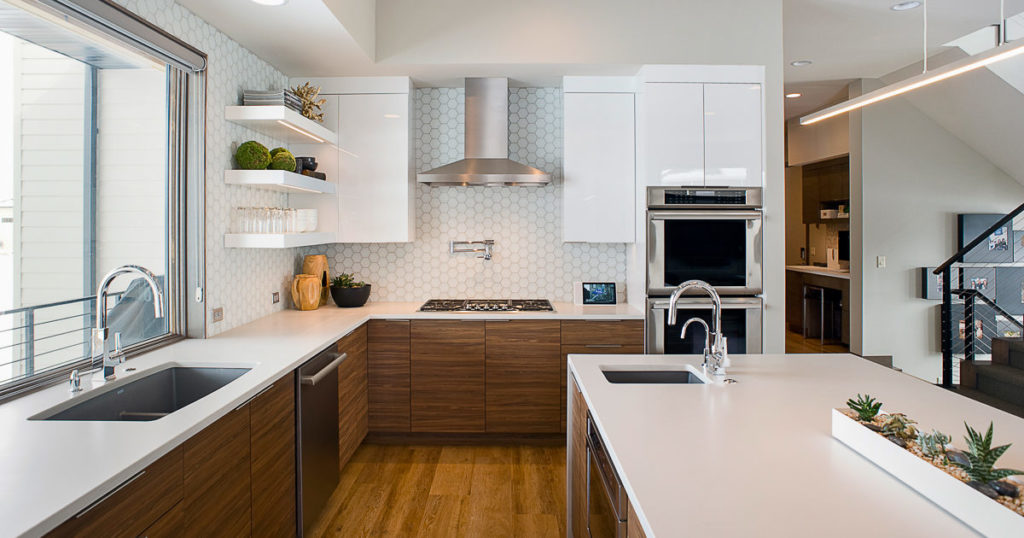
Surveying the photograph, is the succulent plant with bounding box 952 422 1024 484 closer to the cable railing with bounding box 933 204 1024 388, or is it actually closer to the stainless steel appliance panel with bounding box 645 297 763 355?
the stainless steel appliance panel with bounding box 645 297 763 355

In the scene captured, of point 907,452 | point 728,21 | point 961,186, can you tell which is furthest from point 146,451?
point 961,186

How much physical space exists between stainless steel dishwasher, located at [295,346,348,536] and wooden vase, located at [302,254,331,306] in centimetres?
112

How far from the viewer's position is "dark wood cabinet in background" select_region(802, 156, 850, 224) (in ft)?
21.9

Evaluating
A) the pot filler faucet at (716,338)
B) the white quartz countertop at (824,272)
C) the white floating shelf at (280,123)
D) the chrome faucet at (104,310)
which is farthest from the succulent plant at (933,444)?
the white quartz countertop at (824,272)

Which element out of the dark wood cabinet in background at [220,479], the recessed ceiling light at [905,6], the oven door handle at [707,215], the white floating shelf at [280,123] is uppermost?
the recessed ceiling light at [905,6]

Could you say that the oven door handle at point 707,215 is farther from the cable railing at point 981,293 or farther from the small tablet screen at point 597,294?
the cable railing at point 981,293

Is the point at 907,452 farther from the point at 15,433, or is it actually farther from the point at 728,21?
the point at 728,21

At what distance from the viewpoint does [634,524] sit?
121cm

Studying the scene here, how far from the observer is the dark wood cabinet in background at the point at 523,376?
11.8ft

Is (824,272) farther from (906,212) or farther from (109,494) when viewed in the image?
(109,494)

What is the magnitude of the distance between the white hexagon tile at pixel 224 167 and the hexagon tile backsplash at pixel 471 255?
2.96ft

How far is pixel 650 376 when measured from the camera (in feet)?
7.37

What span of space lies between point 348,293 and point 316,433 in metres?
1.39

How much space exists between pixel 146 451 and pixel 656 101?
10.5 feet
